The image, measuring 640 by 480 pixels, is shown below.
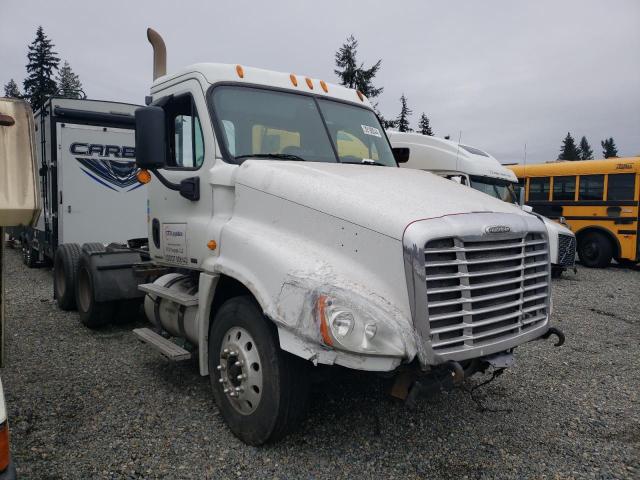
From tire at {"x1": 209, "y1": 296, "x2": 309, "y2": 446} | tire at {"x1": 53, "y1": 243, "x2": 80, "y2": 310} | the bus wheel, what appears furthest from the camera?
the bus wheel

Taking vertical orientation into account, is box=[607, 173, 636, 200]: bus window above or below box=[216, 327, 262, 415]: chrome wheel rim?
above

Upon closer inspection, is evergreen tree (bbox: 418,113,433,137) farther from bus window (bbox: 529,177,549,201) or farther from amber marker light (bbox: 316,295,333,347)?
amber marker light (bbox: 316,295,333,347)

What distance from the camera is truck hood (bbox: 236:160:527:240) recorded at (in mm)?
2812

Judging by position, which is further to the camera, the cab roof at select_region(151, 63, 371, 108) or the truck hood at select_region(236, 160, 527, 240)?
the cab roof at select_region(151, 63, 371, 108)

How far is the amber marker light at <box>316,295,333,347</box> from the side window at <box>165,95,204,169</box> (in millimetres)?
1836

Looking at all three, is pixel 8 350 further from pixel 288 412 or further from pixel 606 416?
pixel 606 416

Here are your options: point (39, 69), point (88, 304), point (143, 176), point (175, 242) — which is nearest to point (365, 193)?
point (175, 242)

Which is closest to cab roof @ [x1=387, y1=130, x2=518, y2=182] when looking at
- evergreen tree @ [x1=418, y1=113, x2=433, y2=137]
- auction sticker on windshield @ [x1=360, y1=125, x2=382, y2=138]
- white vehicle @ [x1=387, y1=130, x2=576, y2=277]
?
white vehicle @ [x1=387, y1=130, x2=576, y2=277]

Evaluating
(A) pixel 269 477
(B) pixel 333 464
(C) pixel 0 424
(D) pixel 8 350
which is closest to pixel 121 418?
(A) pixel 269 477

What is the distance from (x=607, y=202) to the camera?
13523 mm

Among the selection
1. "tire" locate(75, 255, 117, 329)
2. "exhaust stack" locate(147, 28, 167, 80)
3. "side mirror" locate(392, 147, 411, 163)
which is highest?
"exhaust stack" locate(147, 28, 167, 80)

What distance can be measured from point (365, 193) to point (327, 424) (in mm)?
1807

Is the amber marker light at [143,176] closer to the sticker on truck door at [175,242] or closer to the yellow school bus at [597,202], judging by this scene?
the sticker on truck door at [175,242]

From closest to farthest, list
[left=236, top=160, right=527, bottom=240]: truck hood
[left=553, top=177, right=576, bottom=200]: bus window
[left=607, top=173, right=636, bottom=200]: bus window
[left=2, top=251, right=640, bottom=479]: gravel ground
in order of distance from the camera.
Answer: [left=236, top=160, right=527, bottom=240]: truck hood → [left=2, top=251, right=640, bottom=479]: gravel ground → [left=607, top=173, right=636, bottom=200]: bus window → [left=553, top=177, right=576, bottom=200]: bus window
